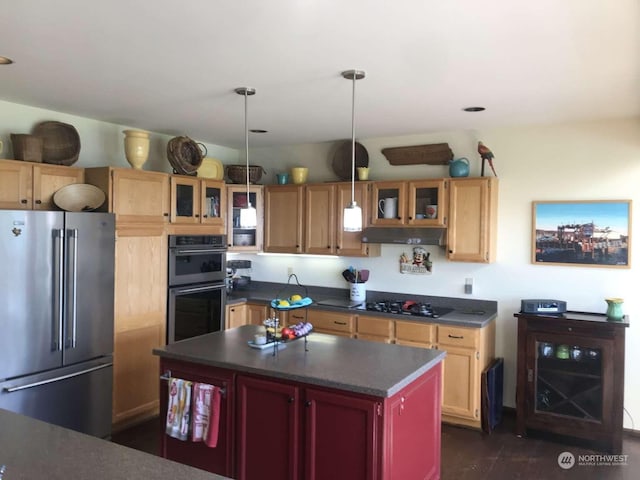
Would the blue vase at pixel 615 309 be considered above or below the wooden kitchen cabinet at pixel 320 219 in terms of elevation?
below

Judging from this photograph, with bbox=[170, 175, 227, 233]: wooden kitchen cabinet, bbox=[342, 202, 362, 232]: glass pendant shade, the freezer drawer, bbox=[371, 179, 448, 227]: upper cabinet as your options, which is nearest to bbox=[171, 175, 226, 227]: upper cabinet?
bbox=[170, 175, 227, 233]: wooden kitchen cabinet

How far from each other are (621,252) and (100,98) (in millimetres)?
4092

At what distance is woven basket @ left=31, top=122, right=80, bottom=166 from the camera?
12.6 ft

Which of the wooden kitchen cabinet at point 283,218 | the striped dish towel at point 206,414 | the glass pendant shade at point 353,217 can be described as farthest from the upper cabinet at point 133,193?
the glass pendant shade at point 353,217

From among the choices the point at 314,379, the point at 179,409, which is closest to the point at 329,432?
the point at 314,379

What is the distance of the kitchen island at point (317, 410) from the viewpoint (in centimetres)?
246

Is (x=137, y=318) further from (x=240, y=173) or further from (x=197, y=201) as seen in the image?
(x=240, y=173)

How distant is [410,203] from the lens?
4641 millimetres

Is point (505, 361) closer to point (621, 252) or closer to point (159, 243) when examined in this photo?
point (621, 252)

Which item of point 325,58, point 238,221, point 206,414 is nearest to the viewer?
point 325,58

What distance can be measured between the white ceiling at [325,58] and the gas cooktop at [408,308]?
1636 mm

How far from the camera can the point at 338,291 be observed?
5.41 m

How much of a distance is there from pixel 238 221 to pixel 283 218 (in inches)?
18.5

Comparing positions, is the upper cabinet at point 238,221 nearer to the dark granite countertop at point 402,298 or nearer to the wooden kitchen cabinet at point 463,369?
the dark granite countertop at point 402,298
